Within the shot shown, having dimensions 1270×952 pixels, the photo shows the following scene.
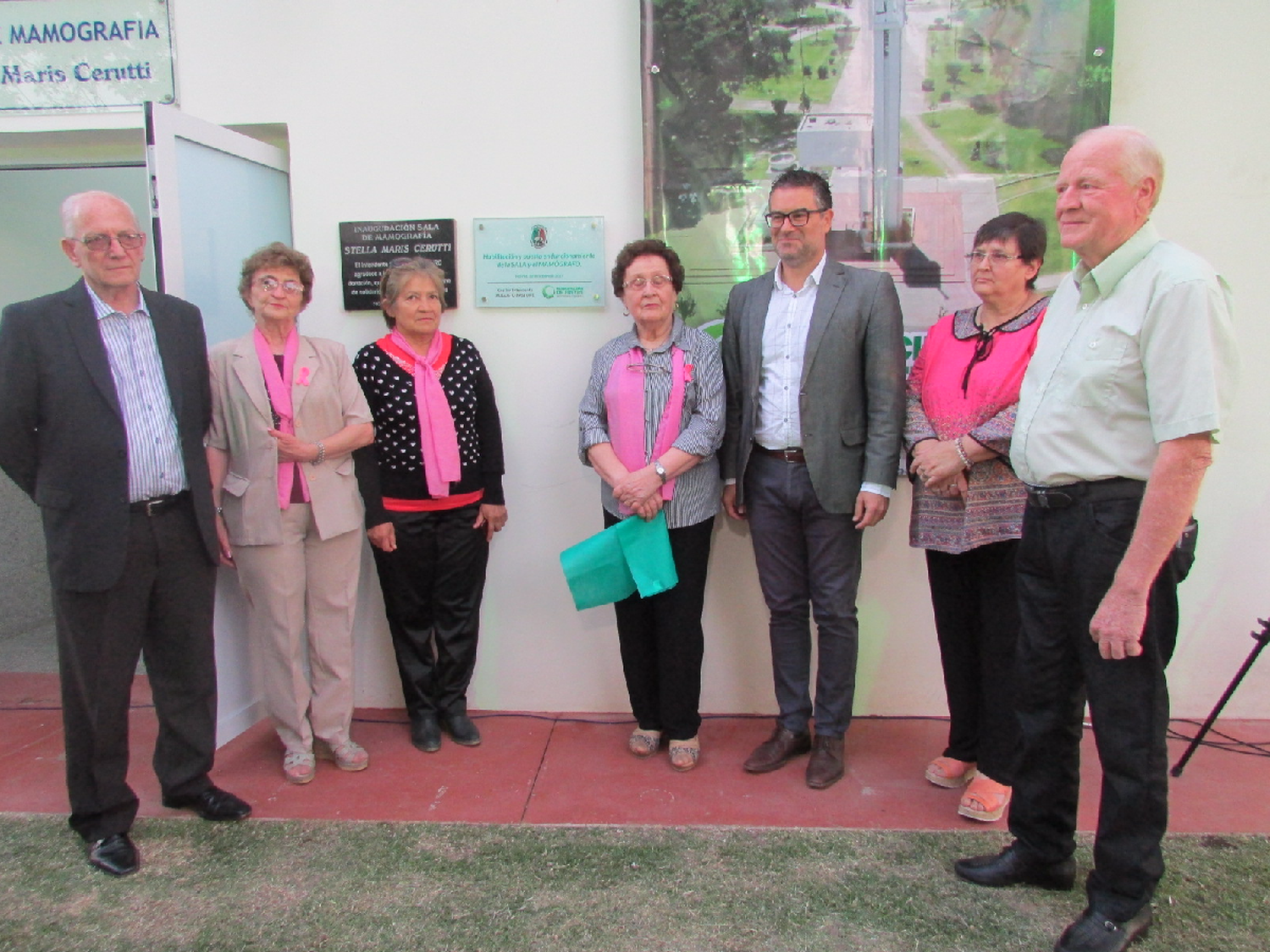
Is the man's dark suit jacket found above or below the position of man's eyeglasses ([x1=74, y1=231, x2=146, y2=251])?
below

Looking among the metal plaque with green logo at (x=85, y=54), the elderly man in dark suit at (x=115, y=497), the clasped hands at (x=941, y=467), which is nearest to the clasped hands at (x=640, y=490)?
the clasped hands at (x=941, y=467)

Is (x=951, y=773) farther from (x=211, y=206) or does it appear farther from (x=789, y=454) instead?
(x=211, y=206)

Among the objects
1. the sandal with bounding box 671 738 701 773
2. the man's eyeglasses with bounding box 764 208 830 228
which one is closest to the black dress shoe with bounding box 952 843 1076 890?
the sandal with bounding box 671 738 701 773

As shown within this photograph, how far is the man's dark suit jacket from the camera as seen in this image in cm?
230

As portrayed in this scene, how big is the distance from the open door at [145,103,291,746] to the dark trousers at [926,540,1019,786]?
2432 mm

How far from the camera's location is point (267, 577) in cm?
283

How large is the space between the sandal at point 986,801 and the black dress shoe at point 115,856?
237 cm

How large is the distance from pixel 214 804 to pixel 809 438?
7.02 ft

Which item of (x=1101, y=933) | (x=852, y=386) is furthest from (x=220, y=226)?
(x=1101, y=933)

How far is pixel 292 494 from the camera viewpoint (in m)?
2.80

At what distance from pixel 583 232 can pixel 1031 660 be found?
2.10 m

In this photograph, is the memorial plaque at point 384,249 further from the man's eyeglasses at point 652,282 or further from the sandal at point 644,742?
the sandal at point 644,742

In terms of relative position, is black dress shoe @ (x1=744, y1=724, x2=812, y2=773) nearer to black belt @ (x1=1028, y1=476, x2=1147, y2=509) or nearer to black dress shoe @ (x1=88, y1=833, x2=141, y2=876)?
black belt @ (x1=1028, y1=476, x2=1147, y2=509)

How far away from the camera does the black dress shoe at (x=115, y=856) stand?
236cm
